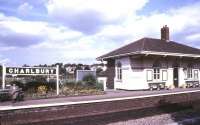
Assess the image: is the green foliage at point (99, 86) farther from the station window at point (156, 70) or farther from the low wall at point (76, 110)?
the low wall at point (76, 110)

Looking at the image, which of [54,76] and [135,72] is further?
[135,72]

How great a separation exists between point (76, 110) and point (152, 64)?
14047mm

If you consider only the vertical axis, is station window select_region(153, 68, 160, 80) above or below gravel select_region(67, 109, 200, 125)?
above

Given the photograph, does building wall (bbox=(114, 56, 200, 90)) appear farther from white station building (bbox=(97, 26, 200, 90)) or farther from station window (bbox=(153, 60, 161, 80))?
station window (bbox=(153, 60, 161, 80))

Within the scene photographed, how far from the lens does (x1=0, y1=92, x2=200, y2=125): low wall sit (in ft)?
37.9

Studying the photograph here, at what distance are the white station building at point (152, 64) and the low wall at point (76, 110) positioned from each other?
765 centimetres

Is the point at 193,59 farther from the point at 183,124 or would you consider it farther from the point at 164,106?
the point at 183,124

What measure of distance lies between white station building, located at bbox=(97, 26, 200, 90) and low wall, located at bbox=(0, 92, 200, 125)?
765 centimetres

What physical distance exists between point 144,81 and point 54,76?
7968 mm

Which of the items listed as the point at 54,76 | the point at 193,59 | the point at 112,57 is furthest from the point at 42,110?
the point at 193,59

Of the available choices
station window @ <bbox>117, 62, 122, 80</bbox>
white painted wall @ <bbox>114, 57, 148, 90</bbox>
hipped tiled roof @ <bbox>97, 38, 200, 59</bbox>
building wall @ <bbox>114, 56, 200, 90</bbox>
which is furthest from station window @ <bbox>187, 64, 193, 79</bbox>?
station window @ <bbox>117, 62, 122, 80</bbox>

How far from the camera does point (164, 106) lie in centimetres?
1680

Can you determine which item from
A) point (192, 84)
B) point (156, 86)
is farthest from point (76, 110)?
point (192, 84)

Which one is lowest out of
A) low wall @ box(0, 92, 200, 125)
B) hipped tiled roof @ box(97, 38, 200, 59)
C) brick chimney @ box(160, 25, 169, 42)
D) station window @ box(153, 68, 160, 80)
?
low wall @ box(0, 92, 200, 125)
